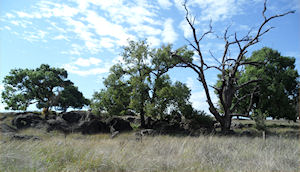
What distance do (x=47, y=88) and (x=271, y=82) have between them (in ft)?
111

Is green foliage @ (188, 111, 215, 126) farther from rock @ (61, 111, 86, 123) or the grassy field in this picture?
the grassy field

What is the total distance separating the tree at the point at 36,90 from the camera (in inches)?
1423

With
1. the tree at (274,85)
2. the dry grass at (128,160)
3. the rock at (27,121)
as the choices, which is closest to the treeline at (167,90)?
the tree at (274,85)

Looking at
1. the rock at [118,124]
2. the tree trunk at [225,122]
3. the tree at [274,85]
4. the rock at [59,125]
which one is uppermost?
the tree at [274,85]

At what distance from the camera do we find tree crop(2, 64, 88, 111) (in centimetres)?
3616

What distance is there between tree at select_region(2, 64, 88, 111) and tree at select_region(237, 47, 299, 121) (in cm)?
2800

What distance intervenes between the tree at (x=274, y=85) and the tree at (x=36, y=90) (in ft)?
91.9

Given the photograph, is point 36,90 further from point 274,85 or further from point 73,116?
A: point 274,85

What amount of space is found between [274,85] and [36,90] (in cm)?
3483

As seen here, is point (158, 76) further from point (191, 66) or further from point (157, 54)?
point (191, 66)

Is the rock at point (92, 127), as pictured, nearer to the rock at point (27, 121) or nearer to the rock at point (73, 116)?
the rock at point (73, 116)

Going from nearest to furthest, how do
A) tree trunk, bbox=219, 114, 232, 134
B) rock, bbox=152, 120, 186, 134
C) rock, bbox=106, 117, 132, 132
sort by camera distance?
tree trunk, bbox=219, 114, 232, 134
rock, bbox=152, 120, 186, 134
rock, bbox=106, 117, 132, 132

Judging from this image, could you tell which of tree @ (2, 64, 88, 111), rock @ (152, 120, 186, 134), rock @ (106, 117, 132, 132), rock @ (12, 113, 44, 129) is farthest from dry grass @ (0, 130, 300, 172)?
tree @ (2, 64, 88, 111)

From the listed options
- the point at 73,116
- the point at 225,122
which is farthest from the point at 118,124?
the point at 225,122
